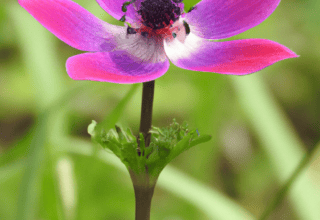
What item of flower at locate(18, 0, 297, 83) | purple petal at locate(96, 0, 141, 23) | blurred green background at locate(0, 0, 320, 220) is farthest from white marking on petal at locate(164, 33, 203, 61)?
blurred green background at locate(0, 0, 320, 220)

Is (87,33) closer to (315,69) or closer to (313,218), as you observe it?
(313,218)

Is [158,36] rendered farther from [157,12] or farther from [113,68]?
[113,68]

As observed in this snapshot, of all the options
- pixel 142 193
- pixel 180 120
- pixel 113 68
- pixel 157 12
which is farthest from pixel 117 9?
pixel 180 120

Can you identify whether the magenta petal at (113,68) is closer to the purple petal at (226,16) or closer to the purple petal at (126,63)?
the purple petal at (126,63)

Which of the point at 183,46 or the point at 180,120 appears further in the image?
the point at 180,120

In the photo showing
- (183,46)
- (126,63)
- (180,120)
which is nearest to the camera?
(126,63)

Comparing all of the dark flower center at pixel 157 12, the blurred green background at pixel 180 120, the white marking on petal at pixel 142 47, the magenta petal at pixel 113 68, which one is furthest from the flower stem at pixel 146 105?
the blurred green background at pixel 180 120

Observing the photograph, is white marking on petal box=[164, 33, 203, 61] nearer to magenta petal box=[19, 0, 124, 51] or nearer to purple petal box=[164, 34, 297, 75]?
purple petal box=[164, 34, 297, 75]
